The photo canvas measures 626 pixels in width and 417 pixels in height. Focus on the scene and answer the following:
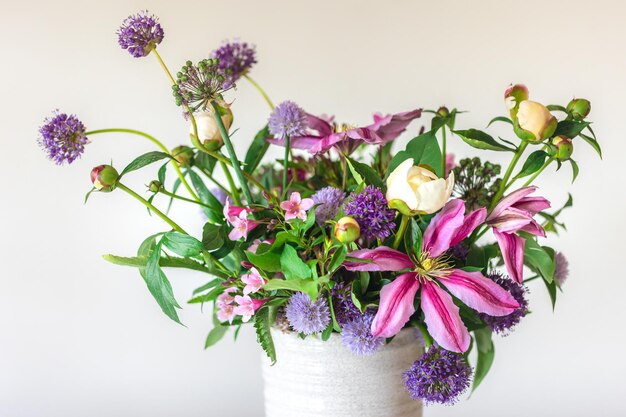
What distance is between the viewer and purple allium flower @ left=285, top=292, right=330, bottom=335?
737 mm

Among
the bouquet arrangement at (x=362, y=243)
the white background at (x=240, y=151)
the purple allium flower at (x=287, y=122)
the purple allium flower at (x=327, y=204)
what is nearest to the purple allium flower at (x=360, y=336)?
the bouquet arrangement at (x=362, y=243)

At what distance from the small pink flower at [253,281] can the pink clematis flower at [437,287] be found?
0.09 m

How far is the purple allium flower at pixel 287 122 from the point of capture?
2.71 feet

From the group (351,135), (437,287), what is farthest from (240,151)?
(437,287)

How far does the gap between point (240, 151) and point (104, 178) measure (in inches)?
20.7

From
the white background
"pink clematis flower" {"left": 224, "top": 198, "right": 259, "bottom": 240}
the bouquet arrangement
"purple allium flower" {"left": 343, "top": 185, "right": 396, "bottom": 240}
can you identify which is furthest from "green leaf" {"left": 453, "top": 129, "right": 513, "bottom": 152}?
the white background

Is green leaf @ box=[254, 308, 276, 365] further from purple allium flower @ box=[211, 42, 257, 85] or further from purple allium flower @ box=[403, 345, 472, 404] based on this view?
purple allium flower @ box=[211, 42, 257, 85]

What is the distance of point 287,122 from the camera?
2.71 feet

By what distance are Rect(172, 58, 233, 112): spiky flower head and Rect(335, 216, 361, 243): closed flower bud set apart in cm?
18

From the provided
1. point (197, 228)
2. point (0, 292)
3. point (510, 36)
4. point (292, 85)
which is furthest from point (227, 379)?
point (510, 36)

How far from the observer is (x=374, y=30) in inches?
49.4

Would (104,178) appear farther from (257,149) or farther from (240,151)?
(240,151)

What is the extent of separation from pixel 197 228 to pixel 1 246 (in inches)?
11.2

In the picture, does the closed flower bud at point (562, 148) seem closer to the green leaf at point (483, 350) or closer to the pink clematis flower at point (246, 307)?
the green leaf at point (483, 350)
